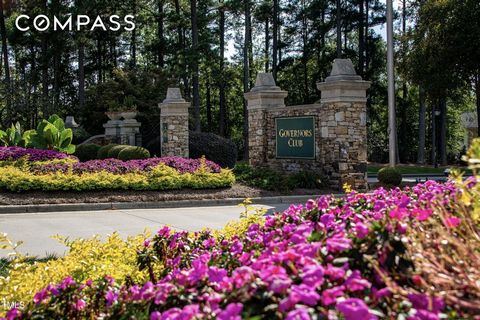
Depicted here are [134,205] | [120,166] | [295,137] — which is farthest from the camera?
[295,137]

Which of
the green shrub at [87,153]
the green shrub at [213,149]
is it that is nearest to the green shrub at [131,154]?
the green shrub at [213,149]

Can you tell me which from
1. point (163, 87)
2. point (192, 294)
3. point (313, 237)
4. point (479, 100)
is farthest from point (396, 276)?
point (479, 100)

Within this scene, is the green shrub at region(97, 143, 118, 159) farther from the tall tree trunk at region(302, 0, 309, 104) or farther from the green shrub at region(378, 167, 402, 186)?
the tall tree trunk at region(302, 0, 309, 104)

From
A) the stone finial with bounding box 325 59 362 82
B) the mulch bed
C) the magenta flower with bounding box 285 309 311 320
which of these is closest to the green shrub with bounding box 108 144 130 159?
the mulch bed

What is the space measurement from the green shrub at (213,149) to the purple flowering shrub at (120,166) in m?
6.37

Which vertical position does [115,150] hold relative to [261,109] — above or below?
below

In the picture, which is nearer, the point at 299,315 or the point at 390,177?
the point at 299,315

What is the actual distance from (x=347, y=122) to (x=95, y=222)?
25.3 ft

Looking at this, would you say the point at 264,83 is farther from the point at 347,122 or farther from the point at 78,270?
the point at 78,270

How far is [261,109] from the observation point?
19375 mm

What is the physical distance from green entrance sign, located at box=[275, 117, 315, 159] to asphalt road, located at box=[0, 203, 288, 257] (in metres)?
3.71

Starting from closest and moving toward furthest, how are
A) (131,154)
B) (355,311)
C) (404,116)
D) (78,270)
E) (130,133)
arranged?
(355,311) < (78,270) < (131,154) < (130,133) < (404,116)

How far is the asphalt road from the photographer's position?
9.55 metres

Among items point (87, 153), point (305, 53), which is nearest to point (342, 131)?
point (87, 153)
